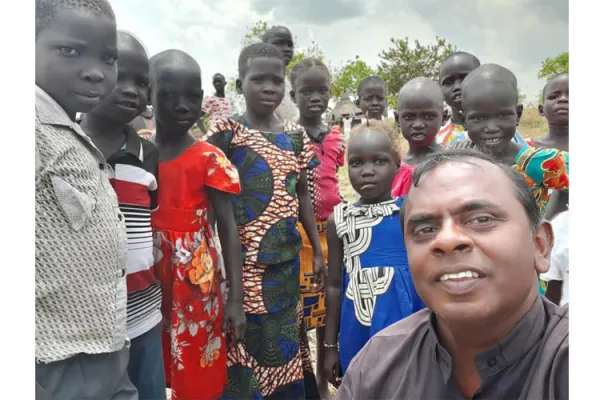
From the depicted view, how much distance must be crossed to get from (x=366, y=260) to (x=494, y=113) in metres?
0.89

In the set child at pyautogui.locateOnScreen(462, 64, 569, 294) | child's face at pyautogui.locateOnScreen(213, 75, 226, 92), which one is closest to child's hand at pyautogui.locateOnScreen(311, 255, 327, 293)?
child at pyautogui.locateOnScreen(462, 64, 569, 294)

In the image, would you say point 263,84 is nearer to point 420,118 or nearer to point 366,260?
point 420,118

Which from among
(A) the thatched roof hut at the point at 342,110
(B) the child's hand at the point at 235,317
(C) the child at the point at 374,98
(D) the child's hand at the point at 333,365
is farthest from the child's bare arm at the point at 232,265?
(A) the thatched roof hut at the point at 342,110

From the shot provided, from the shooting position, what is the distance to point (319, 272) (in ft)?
9.12

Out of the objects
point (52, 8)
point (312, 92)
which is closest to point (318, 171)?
point (312, 92)

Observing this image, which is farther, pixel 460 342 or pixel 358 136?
pixel 358 136

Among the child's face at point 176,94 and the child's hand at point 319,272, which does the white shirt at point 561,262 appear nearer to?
the child's hand at point 319,272

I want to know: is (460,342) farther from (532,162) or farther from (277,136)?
(277,136)

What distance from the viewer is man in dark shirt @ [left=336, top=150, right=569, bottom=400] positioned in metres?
1.05

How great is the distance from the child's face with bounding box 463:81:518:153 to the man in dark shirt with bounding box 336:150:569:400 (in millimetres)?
1037

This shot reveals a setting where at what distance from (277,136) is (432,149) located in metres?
0.87

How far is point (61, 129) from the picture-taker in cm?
138

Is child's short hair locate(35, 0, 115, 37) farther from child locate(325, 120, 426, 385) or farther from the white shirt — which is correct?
the white shirt
